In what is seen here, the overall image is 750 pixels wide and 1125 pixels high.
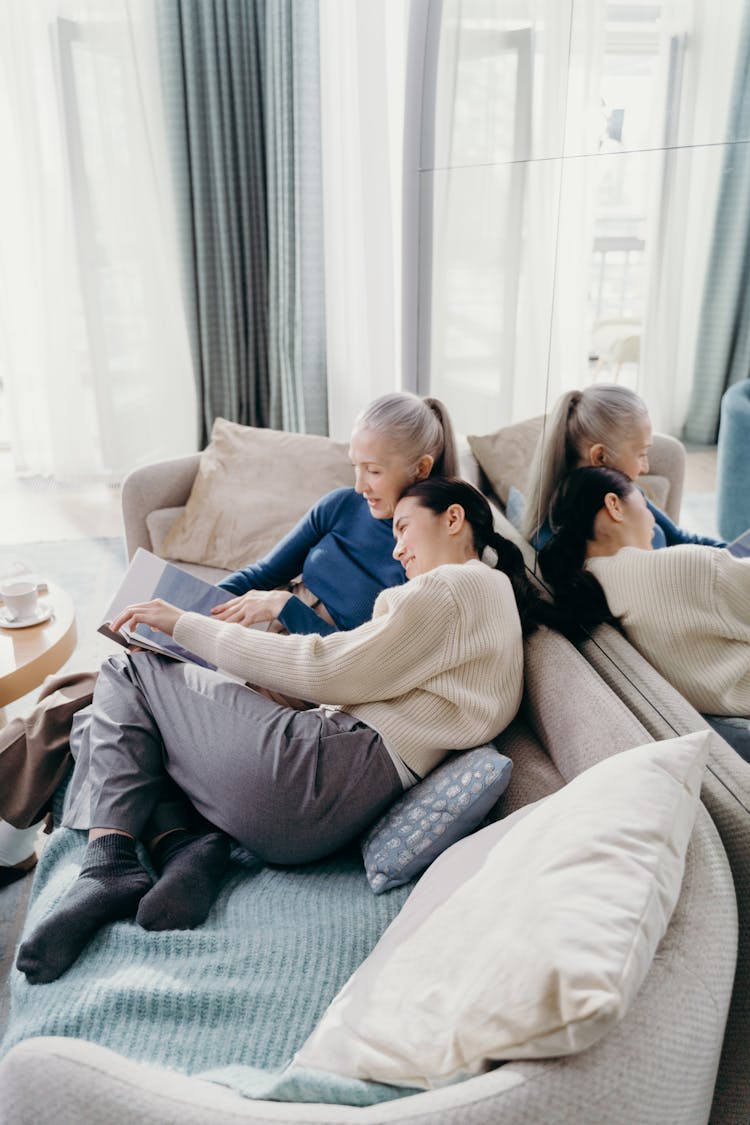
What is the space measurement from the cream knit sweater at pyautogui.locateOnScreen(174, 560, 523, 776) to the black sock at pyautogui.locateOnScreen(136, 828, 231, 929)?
0.29m

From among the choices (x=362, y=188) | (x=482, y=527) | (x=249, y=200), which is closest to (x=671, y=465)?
(x=482, y=527)

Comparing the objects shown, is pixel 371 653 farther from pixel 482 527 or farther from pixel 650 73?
pixel 650 73

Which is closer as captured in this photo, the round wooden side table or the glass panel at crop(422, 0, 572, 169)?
the glass panel at crop(422, 0, 572, 169)

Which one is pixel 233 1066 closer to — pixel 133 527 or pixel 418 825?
pixel 418 825

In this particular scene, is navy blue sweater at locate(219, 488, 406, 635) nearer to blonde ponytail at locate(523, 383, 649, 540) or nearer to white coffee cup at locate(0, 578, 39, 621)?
blonde ponytail at locate(523, 383, 649, 540)

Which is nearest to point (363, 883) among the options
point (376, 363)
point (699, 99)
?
point (699, 99)

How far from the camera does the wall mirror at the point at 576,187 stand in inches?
47.6

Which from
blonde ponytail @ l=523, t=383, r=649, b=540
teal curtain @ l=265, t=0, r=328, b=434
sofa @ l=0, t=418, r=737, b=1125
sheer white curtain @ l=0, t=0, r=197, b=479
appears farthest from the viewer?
sheer white curtain @ l=0, t=0, r=197, b=479

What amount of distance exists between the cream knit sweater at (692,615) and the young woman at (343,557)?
63cm

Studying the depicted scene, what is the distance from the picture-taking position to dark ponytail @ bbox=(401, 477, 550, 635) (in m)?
1.64

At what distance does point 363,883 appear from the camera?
1.36 meters

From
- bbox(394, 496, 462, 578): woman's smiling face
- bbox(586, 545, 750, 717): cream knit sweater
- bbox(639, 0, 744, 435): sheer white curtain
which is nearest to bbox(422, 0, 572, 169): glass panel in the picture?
bbox(639, 0, 744, 435): sheer white curtain

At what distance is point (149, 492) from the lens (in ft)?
8.45

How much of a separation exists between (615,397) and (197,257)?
9.80ft
